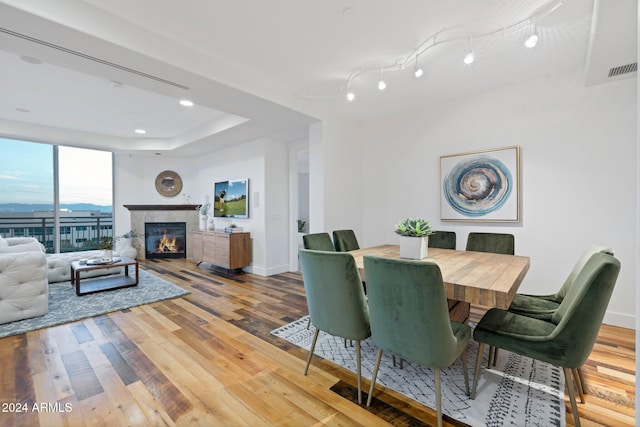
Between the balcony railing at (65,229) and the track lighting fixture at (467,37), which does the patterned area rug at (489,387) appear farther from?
the balcony railing at (65,229)

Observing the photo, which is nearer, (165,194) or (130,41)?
(130,41)

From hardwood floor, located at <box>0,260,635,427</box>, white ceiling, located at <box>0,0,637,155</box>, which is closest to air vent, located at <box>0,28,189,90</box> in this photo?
white ceiling, located at <box>0,0,637,155</box>

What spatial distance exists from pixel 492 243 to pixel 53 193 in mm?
7948

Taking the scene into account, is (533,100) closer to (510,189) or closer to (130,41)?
(510,189)

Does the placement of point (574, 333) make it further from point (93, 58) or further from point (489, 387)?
point (93, 58)

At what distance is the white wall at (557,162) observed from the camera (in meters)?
2.72

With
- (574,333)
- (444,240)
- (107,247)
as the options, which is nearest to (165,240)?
(107,247)

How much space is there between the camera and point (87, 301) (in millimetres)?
3500

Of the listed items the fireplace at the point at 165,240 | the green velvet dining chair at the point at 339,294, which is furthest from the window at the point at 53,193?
the green velvet dining chair at the point at 339,294

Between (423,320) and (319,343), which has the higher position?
(423,320)

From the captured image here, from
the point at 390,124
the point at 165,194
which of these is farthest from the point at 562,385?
the point at 165,194

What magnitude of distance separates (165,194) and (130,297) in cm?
391

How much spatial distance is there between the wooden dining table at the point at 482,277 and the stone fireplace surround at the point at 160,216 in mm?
5656

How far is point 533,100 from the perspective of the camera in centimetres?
313
